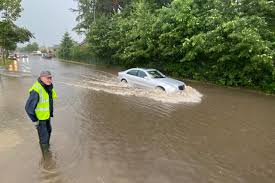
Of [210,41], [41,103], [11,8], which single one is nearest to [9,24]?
[11,8]

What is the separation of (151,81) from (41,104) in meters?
9.06

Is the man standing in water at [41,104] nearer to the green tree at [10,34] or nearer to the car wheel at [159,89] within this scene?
the car wheel at [159,89]

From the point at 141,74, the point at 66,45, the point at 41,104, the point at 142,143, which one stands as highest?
the point at 66,45

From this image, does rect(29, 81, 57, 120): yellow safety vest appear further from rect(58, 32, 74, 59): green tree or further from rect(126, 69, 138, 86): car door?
rect(58, 32, 74, 59): green tree

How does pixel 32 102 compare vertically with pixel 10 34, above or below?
below

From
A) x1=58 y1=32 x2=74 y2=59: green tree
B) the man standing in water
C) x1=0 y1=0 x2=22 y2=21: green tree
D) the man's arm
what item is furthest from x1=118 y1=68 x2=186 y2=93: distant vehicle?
x1=58 y1=32 x2=74 y2=59: green tree

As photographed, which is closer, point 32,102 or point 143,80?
point 32,102

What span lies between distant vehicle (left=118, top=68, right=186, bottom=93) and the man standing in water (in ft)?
27.5

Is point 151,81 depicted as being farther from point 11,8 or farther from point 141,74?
→ point 11,8

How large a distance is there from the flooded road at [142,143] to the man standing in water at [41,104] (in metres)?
0.65

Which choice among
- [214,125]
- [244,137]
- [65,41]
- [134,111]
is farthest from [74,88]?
[65,41]

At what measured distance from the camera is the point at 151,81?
47.1 feet

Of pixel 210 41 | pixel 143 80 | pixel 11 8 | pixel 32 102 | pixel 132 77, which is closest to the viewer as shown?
pixel 32 102

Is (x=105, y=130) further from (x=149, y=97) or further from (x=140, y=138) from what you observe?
(x=149, y=97)
